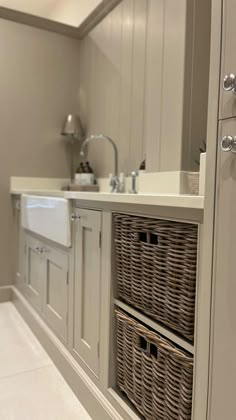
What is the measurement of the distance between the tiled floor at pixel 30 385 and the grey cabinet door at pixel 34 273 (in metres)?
0.25

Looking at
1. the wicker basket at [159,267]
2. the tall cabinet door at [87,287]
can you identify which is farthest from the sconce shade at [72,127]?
the wicker basket at [159,267]

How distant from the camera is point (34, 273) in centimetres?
229

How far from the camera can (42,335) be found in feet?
6.70

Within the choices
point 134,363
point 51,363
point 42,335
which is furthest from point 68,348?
point 134,363

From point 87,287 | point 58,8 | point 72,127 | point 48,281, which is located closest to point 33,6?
point 58,8

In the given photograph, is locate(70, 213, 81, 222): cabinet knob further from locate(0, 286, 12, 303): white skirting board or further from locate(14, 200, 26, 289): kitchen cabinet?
locate(0, 286, 12, 303): white skirting board

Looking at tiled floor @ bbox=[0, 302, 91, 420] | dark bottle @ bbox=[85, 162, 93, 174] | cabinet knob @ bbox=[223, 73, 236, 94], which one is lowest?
tiled floor @ bbox=[0, 302, 91, 420]

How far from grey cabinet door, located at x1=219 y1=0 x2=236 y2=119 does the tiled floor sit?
4.35ft

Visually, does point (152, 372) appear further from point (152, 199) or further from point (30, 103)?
point (30, 103)

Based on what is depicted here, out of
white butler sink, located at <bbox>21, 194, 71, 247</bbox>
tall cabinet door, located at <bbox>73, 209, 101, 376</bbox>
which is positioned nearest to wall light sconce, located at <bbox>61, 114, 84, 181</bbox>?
white butler sink, located at <bbox>21, 194, 71, 247</bbox>

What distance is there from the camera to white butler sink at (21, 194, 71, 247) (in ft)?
5.35

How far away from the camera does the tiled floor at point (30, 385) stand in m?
1.47

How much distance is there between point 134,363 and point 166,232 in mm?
505

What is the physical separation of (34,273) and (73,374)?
864 mm
